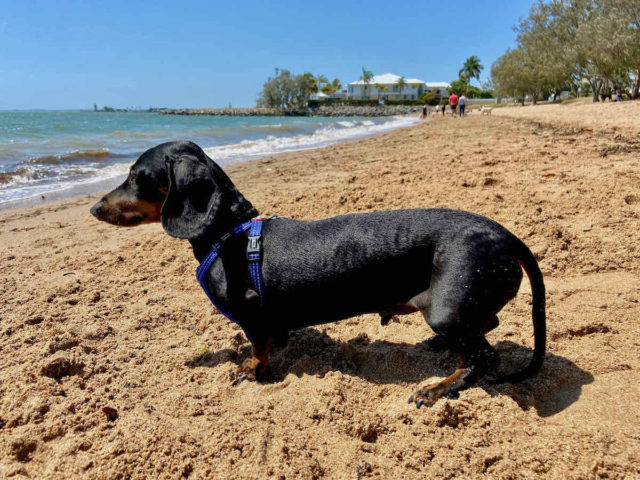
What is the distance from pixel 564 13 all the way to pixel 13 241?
49048mm

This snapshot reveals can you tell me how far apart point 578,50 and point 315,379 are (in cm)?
4285

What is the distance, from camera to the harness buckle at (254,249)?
2525 mm

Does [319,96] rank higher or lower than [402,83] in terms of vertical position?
lower

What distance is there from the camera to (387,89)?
121 metres

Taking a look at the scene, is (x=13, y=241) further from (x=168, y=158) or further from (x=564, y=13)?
(x=564, y=13)

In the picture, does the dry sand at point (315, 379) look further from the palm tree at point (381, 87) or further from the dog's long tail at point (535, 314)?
the palm tree at point (381, 87)

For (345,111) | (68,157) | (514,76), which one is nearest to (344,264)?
(68,157)

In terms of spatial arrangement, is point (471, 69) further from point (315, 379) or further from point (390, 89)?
point (315, 379)

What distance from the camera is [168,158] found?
268cm

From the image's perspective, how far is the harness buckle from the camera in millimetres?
2525

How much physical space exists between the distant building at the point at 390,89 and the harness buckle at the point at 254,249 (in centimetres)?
12255

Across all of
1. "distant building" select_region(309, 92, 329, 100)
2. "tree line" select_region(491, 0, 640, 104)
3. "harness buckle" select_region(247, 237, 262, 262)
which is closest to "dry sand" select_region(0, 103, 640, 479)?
"harness buckle" select_region(247, 237, 262, 262)

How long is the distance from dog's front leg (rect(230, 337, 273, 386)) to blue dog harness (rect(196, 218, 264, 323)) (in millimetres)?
296

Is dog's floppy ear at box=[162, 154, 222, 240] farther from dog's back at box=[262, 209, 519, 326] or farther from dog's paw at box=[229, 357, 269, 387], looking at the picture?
dog's paw at box=[229, 357, 269, 387]
